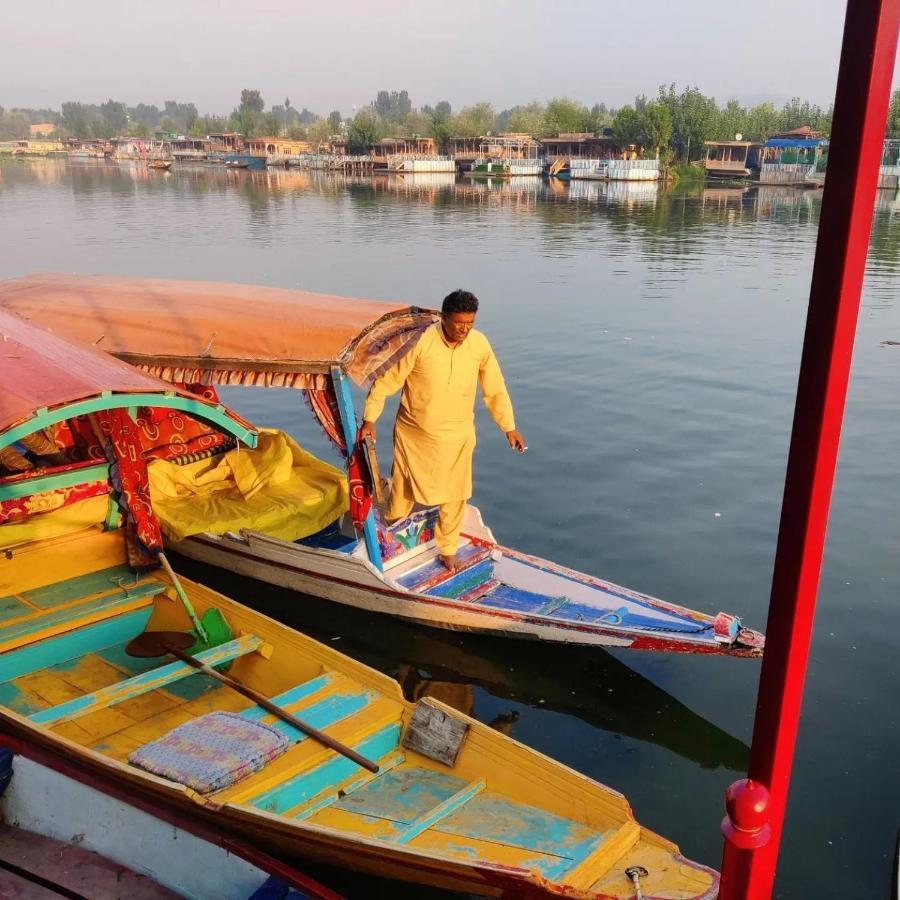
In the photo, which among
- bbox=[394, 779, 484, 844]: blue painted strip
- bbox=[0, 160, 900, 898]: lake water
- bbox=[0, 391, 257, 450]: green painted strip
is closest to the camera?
bbox=[394, 779, 484, 844]: blue painted strip

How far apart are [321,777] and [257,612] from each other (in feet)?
5.87

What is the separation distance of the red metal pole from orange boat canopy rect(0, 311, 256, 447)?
377cm

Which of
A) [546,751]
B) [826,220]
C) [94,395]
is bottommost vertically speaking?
[546,751]

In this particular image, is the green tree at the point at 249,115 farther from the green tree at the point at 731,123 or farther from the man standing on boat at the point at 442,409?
the man standing on boat at the point at 442,409

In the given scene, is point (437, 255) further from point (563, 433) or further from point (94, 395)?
point (94, 395)

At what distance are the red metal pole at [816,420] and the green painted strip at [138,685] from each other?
3.52 metres

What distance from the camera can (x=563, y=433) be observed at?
10.7 metres

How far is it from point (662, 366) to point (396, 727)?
34.2 feet

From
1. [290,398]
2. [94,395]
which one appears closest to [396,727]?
[94,395]

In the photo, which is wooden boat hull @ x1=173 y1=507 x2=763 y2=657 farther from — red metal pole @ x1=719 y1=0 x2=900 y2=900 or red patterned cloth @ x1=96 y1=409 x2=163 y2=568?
red metal pole @ x1=719 y1=0 x2=900 y2=900

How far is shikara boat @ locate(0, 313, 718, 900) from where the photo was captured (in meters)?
3.54

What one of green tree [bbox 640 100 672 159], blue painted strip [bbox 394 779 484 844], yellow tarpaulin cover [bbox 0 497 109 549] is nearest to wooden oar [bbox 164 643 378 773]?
blue painted strip [bbox 394 779 484 844]

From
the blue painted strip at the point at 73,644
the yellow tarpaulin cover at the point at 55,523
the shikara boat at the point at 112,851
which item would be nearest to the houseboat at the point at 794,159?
the yellow tarpaulin cover at the point at 55,523

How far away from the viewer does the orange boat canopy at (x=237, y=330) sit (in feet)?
18.6
